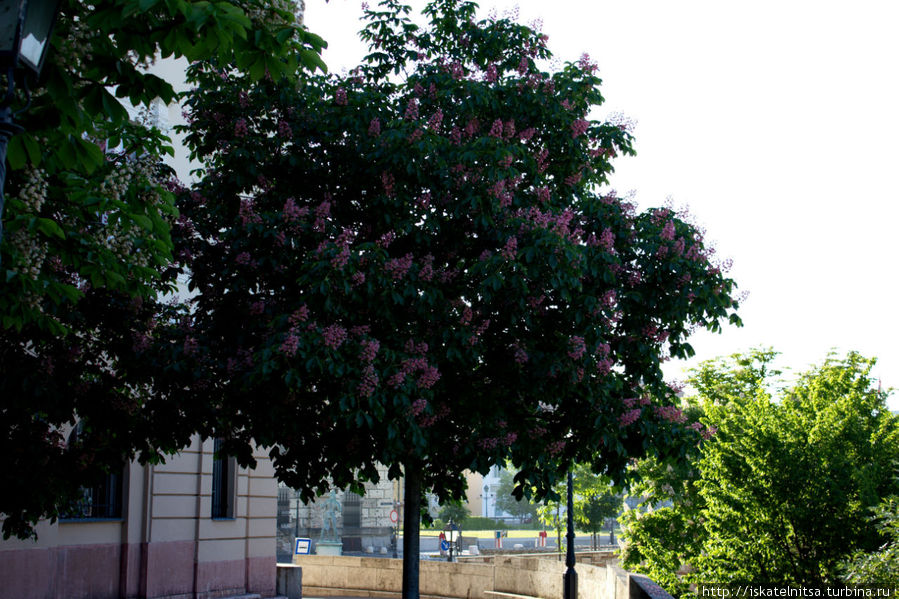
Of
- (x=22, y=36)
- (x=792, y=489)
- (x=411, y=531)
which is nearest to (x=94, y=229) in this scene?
(x=22, y=36)

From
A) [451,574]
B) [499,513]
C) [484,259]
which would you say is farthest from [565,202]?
[499,513]

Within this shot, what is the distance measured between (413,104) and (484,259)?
247 centimetres

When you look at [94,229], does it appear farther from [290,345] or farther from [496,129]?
[496,129]

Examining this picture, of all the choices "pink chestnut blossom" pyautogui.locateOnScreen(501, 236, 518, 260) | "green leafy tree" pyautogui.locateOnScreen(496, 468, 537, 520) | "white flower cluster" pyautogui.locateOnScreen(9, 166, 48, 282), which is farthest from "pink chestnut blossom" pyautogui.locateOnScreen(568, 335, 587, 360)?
"green leafy tree" pyautogui.locateOnScreen(496, 468, 537, 520)

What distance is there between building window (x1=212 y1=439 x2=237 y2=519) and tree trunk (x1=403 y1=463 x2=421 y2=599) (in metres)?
7.98

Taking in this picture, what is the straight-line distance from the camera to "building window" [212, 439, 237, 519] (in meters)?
21.2

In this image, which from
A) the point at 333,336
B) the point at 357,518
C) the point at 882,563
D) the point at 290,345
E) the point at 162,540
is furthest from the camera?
the point at 357,518

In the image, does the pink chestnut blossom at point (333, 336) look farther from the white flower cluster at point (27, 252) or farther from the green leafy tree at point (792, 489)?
the green leafy tree at point (792, 489)

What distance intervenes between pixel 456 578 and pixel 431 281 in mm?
16239

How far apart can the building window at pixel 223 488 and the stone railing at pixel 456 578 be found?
718 cm

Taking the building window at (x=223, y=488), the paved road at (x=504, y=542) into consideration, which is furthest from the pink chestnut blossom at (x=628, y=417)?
the paved road at (x=504, y=542)

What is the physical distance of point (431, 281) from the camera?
492 inches

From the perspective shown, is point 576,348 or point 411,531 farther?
point 411,531

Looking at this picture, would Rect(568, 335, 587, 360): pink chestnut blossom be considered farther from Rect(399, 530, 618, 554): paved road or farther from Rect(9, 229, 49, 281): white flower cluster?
Rect(399, 530, 618, 554): paved road
